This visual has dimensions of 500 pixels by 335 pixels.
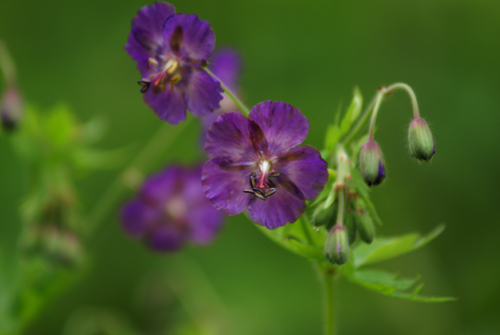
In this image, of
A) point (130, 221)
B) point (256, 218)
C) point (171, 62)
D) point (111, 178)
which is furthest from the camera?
point (111, 178)

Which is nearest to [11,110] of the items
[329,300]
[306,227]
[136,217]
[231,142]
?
[136,217]

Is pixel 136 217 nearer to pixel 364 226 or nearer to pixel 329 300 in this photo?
pixel 329 300

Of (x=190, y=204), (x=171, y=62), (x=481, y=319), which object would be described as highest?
(x=171, y=62)

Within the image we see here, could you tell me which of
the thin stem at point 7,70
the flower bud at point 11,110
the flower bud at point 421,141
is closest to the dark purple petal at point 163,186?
the flower bud at point 11,110

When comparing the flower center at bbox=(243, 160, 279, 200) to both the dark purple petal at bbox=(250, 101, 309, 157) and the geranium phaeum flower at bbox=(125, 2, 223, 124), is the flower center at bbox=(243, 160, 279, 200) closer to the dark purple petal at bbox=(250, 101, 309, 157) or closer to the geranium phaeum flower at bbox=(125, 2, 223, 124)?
the dark purple petal at bbox=(250, 101, 309, 157)

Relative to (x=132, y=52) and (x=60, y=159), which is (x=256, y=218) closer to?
(x=132, y=52)

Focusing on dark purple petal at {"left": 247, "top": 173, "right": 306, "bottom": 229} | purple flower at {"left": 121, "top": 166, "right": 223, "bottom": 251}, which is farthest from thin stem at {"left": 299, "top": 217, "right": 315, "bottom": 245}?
purple flower at {"left": 121, "top": 166, "right": 223, "bottom": 251}

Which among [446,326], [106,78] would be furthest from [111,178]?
[446,326]

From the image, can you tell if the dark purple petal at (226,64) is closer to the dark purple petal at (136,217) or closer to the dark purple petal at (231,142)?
the dark purple petal at (136,217)
